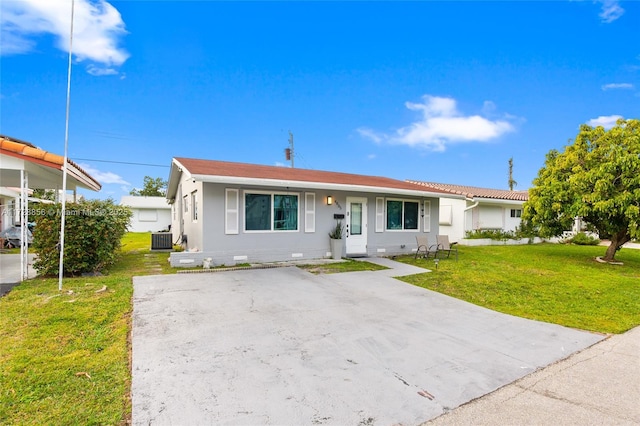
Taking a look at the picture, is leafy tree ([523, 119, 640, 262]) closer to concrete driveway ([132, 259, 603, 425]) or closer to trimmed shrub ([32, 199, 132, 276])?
concrete driveway ([132, 259, 603, 425])

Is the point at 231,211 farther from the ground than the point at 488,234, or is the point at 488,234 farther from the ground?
the point at 231,211

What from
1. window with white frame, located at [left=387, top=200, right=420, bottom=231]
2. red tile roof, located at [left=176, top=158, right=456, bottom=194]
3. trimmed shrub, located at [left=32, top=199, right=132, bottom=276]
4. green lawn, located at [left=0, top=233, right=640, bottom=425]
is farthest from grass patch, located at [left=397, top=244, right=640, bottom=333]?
trimmed shrub, located at [left=32, top=199, right=132, bottom=276]

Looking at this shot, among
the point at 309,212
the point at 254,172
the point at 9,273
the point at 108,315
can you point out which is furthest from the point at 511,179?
the point at 9,273

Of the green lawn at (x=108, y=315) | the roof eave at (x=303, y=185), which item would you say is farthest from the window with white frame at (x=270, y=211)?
the green lawn at (x=108, y=315)

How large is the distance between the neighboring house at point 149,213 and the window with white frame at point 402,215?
71.0 feet

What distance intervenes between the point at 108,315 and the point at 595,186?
13.7m

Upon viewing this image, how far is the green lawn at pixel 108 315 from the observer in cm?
260

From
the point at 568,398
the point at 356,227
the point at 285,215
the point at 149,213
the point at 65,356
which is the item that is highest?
the point at 149,213

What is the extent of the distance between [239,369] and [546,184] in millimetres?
13110

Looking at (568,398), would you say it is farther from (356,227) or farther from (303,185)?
(356,227)

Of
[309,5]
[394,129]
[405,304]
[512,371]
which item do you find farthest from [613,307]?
[394,129]

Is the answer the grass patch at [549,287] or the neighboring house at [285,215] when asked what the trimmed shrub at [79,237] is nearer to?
the neighboring house at [285,215]

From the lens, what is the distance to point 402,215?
12.7 metres

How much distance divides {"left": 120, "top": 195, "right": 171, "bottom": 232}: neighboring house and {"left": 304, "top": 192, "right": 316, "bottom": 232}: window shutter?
20.8 m
